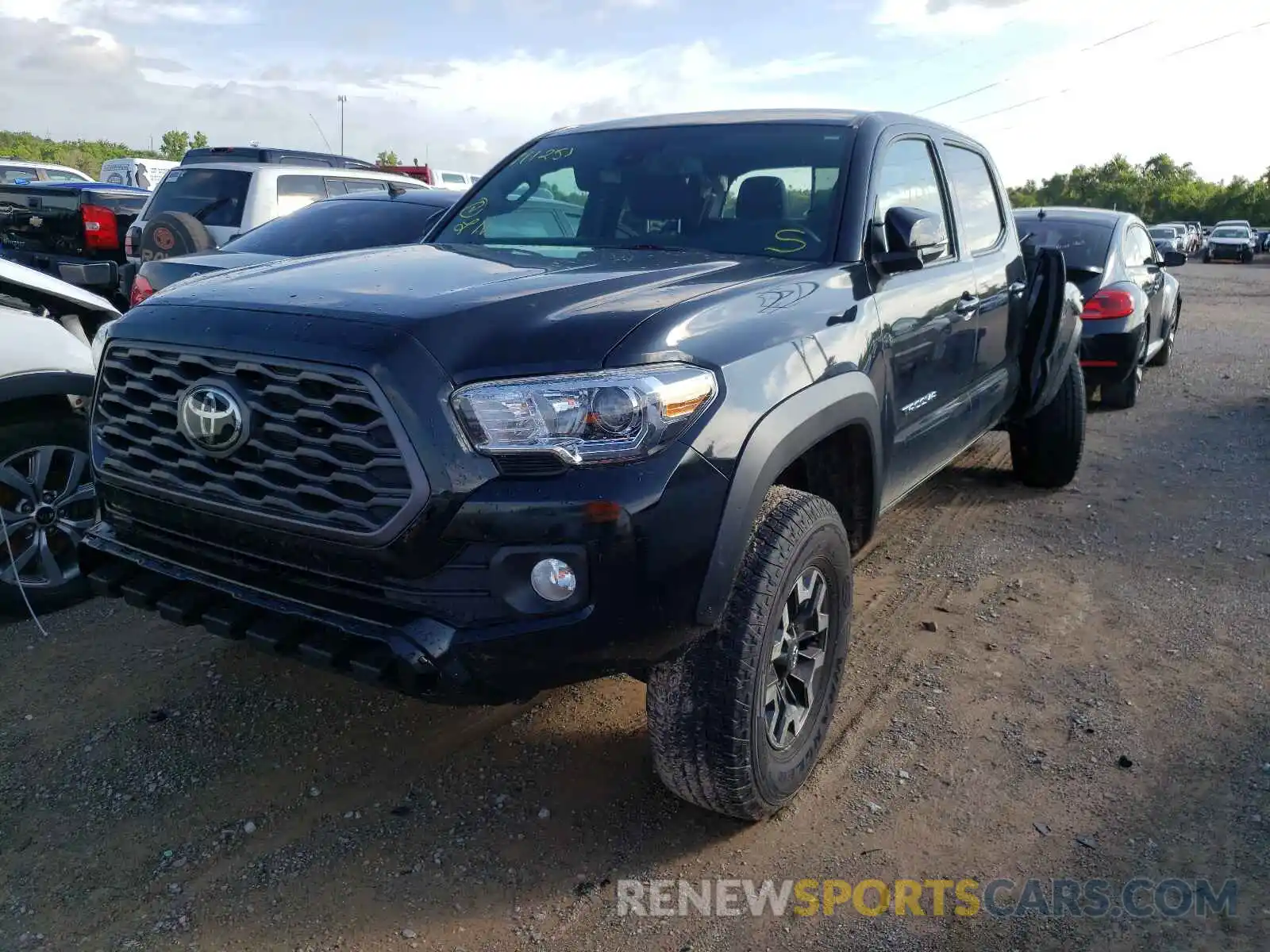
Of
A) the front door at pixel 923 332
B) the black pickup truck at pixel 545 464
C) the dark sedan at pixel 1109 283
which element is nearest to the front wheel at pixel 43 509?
the black pickup truck at pixel 545 464

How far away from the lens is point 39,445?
4.02 meters

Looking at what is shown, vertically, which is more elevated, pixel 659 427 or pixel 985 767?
pixel 659 427

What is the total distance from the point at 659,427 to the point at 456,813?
1.36m

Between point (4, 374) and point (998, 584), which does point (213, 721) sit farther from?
point (998, 584)

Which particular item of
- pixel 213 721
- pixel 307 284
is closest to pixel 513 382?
pixel 307 284

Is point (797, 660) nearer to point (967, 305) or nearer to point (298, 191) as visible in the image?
point (967, 305)

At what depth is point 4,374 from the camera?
12.9ft

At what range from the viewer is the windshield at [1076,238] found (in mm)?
8289

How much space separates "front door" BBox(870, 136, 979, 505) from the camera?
3447 mm

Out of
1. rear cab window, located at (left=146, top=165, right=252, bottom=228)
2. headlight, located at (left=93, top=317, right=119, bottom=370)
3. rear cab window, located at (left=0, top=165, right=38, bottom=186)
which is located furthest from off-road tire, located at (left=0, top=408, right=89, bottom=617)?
rear cab window, located at (left=0, top=165, right=38, bottom=186)

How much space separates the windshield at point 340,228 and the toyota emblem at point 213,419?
3.93 metres

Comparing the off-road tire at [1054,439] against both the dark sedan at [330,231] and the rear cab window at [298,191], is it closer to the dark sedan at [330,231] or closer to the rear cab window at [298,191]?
the dark sedan at [330,231]

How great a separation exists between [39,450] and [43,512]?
0.25 metres

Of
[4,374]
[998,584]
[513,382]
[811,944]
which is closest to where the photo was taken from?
[513,382]
